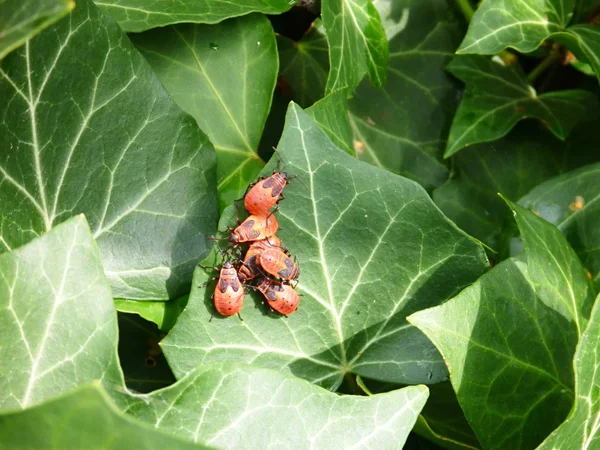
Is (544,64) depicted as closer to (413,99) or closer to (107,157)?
(413,99)

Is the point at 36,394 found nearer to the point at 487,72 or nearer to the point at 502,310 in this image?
the point at 502,310

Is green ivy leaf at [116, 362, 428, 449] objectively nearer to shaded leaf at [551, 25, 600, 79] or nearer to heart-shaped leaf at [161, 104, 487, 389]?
heart-shaped leaf at [161, 104, 487, 389]

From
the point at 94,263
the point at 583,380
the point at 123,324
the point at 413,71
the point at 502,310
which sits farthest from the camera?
the point at 413,71

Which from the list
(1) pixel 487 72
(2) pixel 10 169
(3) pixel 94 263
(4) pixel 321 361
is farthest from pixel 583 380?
(2) pixel 10 169

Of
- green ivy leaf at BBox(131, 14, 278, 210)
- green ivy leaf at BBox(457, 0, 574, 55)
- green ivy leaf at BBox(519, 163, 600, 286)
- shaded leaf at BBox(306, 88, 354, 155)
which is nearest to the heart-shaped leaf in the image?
shaded leaf at BBox(306, 88, 354, 155)

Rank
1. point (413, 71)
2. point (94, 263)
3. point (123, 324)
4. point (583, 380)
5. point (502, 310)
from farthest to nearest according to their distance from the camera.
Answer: point (413, 71), point (123, 324), point (502, 310), point (583, 380), point (94, 263)

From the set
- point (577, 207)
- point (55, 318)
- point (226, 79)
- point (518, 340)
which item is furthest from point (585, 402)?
point (226, 79)

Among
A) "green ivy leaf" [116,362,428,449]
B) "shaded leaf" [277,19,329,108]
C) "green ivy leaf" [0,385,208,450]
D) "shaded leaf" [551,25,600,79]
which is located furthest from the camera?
"shaded leaf" [277,19,329,108]
